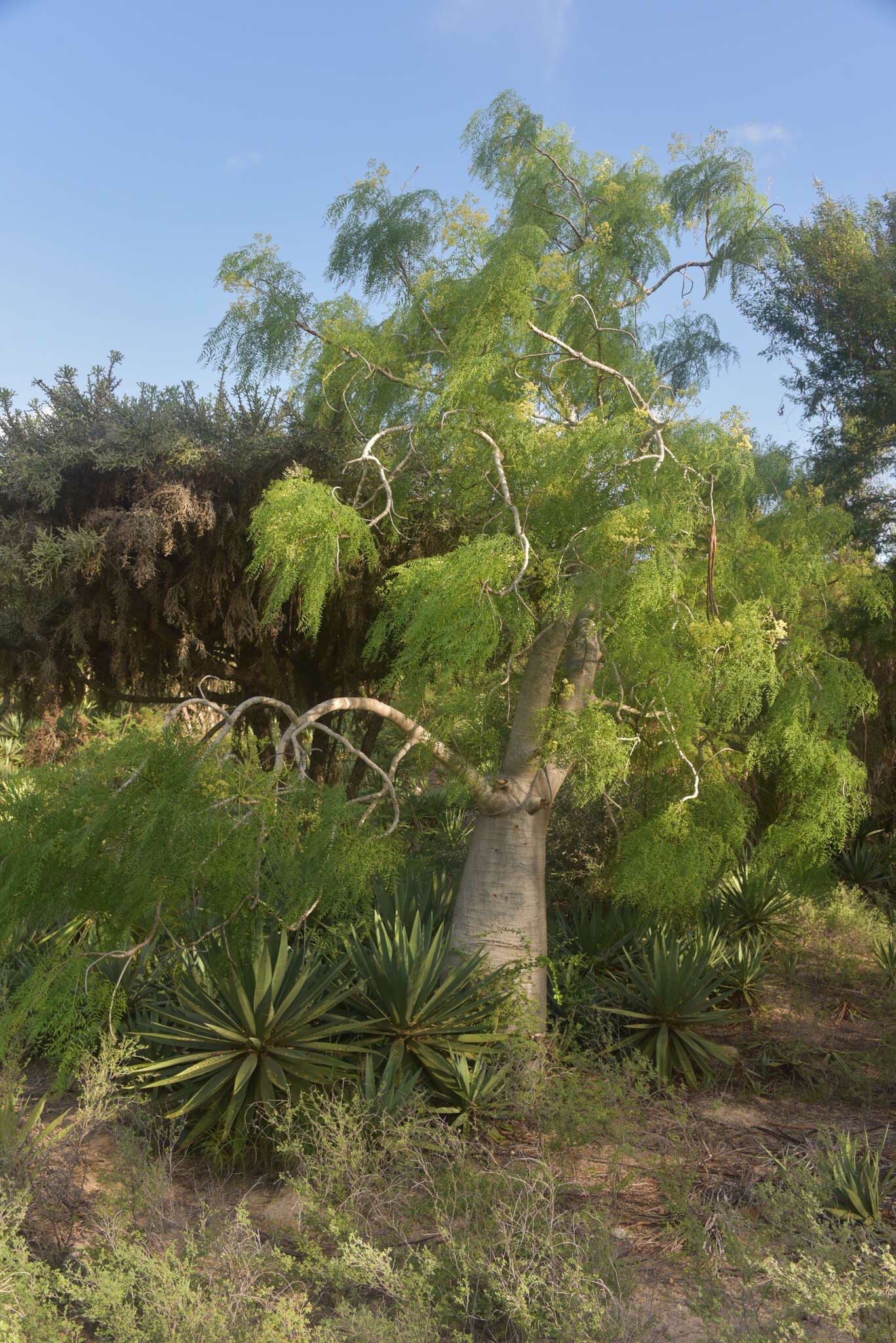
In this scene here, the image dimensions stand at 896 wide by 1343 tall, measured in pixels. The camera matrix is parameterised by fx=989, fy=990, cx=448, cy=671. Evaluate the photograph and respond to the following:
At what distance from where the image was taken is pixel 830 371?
46.6 ft

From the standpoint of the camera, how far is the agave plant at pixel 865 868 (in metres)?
13.9

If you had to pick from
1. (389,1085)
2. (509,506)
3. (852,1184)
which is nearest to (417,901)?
(389,1085)

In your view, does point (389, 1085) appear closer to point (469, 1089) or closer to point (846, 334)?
point (469, 1089)

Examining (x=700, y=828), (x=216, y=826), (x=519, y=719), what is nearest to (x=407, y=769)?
(x=519, y=719)

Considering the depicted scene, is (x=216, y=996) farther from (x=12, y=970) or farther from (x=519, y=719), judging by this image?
(x=12, y=970)

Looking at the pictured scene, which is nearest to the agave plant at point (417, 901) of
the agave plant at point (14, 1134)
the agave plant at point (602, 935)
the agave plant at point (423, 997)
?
the agave plant at point (423, 997)

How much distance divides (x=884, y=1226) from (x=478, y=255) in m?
7.64

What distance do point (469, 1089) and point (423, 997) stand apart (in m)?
0.67

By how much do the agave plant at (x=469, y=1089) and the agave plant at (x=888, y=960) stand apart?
527cm

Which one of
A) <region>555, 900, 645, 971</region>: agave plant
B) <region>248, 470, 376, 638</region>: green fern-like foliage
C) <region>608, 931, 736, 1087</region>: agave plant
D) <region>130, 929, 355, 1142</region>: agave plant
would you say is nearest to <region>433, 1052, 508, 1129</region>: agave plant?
<region>130, 929, 355, 1142</region>: agave plant

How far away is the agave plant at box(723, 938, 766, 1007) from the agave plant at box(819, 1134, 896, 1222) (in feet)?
11.8

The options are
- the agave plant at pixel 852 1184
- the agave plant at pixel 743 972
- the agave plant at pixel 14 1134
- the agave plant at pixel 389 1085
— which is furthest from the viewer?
the agave plant at pixel 743 972

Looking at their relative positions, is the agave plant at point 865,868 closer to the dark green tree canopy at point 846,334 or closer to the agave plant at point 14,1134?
the dark green tree canopy at point 846,334

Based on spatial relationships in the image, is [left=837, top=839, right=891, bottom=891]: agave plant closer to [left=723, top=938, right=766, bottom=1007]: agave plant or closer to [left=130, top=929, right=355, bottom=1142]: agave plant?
[left=723, top=938, right=766, bottom=1007]: agave plant
